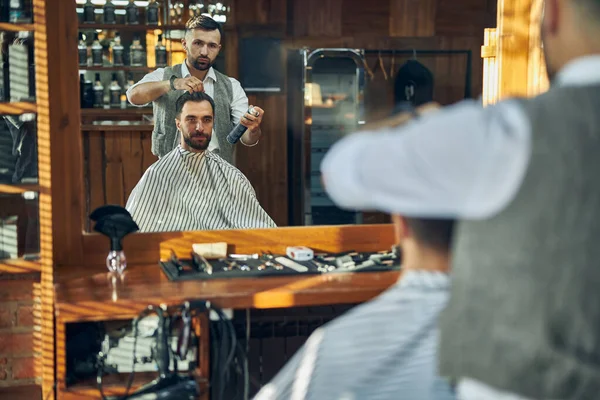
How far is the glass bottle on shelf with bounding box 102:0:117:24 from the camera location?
421cm

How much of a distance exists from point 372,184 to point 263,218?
191 cm

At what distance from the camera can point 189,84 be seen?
11.2ft

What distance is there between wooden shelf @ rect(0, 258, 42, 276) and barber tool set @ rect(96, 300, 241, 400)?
0.36 metres

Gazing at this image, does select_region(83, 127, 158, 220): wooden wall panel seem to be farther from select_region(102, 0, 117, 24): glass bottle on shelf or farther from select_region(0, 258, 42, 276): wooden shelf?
select_region(102, 0, 117, 24): glass bottle on shelf

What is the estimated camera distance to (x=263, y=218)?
3279 mm

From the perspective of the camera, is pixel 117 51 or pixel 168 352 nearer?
pixel 168 352

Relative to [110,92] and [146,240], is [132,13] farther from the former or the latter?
[146,240]

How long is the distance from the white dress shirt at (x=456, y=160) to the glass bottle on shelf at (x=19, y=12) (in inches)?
65.0

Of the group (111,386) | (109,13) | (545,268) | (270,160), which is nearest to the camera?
(545,268)

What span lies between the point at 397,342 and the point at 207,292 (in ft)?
3.09

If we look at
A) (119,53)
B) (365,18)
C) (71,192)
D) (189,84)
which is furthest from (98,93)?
(365,18)

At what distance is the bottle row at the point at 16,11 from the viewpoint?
8.79 feet

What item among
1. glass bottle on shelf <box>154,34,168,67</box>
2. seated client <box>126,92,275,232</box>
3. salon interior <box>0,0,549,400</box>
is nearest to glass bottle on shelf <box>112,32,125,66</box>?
salon interior <box>0,0,549,400</box>

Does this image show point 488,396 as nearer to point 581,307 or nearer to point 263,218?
point 581,307
